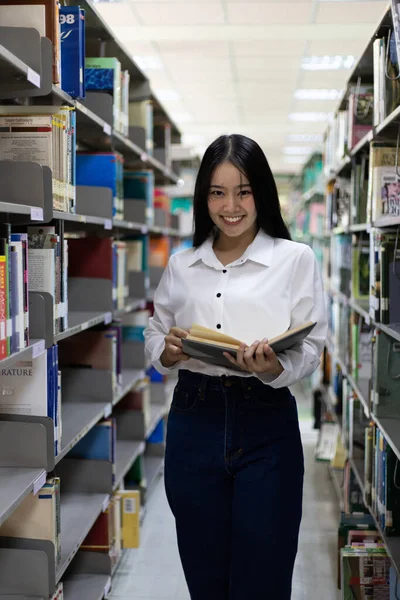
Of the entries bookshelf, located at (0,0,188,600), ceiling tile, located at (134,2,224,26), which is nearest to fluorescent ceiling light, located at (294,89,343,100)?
ceiling tile, located at (134,2,224,26)

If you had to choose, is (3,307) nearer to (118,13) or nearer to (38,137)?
(38,137)

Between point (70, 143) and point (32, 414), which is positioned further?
point (70, 143)

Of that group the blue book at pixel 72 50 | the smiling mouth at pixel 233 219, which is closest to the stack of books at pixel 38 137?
the blue book at pixel 72 50

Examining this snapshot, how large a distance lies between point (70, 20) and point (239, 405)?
5.05 ft

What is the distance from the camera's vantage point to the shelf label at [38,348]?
214cm

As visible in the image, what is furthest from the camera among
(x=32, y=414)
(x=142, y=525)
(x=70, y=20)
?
(x=142, y=525)

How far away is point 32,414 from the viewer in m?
2.34

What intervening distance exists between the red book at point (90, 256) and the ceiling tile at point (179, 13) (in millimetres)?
3330

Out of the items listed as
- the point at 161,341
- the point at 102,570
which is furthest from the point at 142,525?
the point at 161,341

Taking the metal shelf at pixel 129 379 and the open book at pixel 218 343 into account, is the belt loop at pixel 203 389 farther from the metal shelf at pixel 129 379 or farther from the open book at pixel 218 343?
the metal shelf at pixel 129 379

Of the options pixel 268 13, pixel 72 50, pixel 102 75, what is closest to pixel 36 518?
pixel 72 50

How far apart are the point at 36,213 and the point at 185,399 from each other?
2.27 feet

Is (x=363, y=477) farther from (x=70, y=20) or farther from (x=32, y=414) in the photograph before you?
(x=70, y=20)

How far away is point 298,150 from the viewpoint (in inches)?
615
